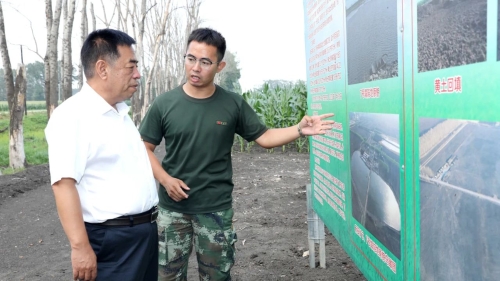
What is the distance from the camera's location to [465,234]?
131cm

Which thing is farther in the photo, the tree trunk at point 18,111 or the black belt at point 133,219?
the tree trunk at point 18,111

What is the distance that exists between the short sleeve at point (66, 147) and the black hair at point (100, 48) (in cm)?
26

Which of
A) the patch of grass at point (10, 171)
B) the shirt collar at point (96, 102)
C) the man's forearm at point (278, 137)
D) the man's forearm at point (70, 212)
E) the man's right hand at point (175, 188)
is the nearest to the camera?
the man's forearm at point (70, 212)

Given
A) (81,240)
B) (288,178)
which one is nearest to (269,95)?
(288,178)

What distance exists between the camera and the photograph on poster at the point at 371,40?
1.78 m

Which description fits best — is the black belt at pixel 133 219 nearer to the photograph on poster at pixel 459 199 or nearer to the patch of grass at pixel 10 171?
the photograph on poster at pixel 459 199

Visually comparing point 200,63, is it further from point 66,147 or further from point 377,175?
point 377,175

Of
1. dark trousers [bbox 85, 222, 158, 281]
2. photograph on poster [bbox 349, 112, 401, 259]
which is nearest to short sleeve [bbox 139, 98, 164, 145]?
dark trousers [bbox 85, 222, 158, 281]

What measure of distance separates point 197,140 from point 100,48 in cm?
72

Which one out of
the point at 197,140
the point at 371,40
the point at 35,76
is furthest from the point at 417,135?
the point at 35,76

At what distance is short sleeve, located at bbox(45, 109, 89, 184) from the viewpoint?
5.76 ft

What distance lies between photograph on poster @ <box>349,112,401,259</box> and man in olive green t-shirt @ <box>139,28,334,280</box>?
14.9 inches

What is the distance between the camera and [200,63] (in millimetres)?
2459

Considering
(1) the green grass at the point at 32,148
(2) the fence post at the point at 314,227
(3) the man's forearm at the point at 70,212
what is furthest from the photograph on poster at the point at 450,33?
(1) the green grass at the point at 32,148
